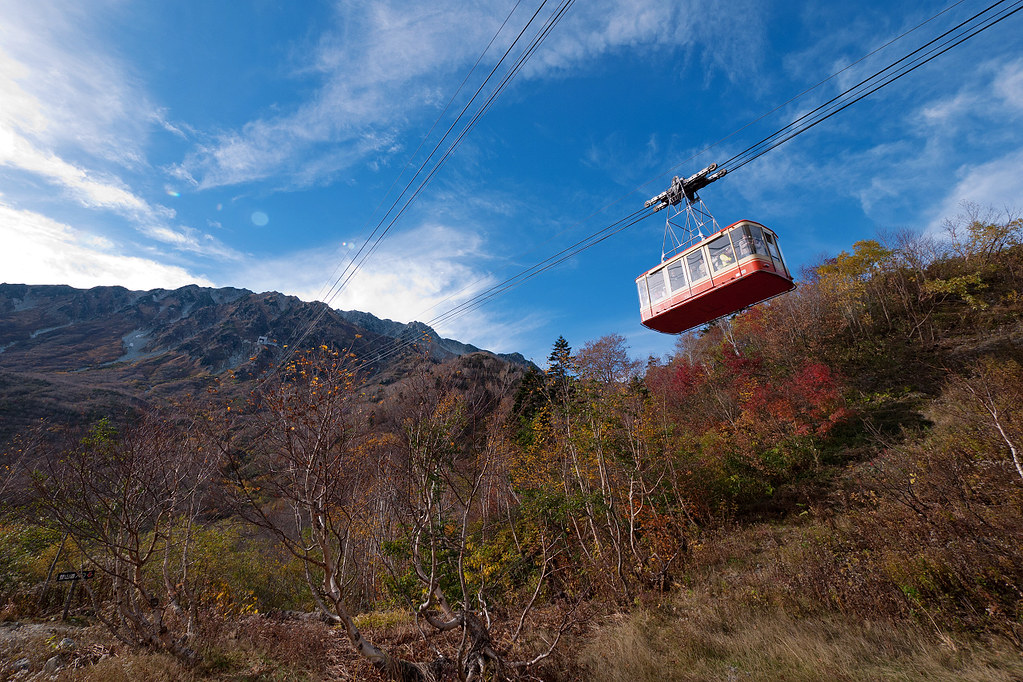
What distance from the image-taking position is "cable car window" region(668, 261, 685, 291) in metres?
9.07

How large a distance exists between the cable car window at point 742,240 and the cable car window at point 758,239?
3.2 inches

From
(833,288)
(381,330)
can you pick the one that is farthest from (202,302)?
(833,288)

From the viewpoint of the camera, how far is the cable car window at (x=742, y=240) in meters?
7.98

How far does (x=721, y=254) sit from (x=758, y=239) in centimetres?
70

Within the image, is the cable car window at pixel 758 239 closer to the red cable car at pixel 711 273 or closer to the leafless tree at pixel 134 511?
the red cable car at pixel 711 273

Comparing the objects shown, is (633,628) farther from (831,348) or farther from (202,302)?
(202,302)

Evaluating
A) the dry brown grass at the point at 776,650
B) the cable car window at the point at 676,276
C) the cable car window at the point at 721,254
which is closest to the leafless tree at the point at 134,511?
the dry brown grass at the point at 776,650

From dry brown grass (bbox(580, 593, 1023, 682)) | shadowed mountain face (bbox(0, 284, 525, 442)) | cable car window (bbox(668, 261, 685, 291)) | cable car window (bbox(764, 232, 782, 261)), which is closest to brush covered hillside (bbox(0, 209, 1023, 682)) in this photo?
dry brown grass (bbox(580, 593, 1023, 682))

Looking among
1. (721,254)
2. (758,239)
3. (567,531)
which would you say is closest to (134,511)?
(567,531)

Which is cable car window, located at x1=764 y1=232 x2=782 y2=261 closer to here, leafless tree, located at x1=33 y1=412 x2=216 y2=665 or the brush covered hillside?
the brush covered hillside

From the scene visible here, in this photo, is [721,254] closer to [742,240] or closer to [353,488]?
[742,240]

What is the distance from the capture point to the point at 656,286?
31.7ft

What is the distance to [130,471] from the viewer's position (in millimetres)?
8422

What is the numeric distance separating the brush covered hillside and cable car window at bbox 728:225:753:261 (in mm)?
6101
